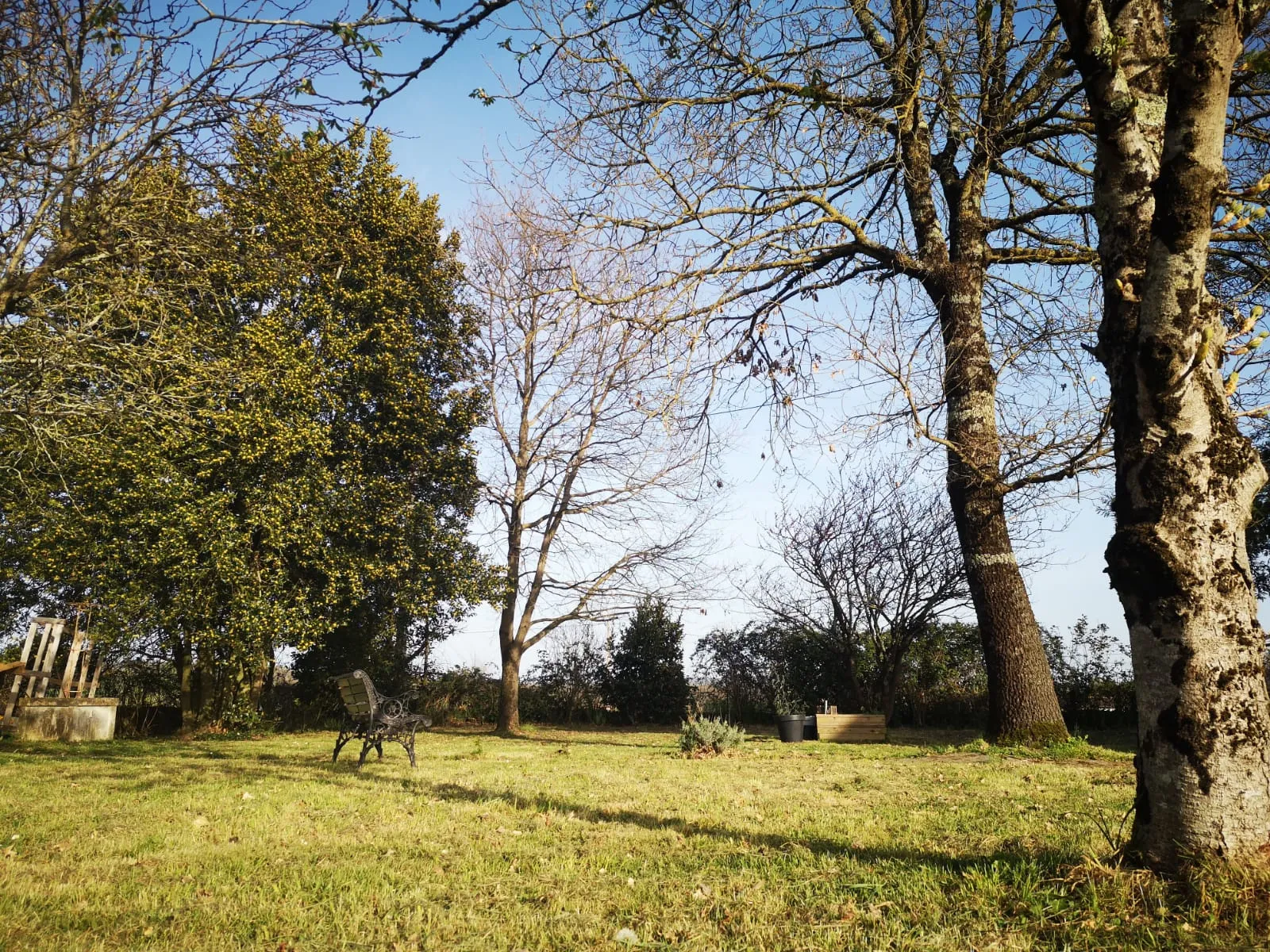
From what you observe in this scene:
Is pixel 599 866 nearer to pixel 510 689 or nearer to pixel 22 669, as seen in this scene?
pixel 510 689

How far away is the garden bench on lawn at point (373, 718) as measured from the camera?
803cm

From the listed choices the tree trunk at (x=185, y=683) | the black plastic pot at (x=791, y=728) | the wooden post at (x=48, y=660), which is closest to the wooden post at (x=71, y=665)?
the wooden post at (x=48, y=660)

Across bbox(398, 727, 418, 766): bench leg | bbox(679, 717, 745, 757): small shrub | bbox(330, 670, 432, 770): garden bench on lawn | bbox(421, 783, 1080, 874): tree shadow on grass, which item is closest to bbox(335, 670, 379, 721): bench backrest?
bbox(330, 670, 432, 770): garden bench on lawn

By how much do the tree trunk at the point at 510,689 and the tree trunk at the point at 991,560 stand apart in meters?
10.2

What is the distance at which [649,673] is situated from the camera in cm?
1866

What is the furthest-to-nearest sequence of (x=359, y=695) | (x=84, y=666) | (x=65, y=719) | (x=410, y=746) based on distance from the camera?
1. (x=84, y=666)
2. (x=65, y=719)
3. (x=359, y=695)
4. (x=410, y=746)

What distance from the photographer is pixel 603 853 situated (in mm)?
3686

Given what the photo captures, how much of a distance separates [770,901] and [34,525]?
14705 millimetres

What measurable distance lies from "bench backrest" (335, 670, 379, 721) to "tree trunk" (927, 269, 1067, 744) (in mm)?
6738

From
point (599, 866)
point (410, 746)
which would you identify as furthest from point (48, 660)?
point (599, 866)

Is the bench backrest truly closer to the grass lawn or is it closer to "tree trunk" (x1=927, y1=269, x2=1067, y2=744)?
the grass lawn

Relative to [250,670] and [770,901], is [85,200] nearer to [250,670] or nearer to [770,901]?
[770,901]

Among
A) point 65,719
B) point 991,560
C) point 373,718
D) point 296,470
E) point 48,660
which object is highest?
point 296,470

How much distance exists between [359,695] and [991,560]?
731 centimetres
